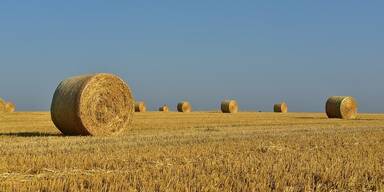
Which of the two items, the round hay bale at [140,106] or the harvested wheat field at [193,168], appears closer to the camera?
the harvested wheat field at [193,168]

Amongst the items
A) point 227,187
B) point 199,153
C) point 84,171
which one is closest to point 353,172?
point 227,187

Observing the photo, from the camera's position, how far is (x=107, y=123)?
14703 millimetres

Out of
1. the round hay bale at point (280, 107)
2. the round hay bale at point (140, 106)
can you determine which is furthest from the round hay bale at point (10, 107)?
the round hay bale at point (280, 107)

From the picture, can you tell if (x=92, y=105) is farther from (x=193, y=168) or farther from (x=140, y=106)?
(x=140, y=106)

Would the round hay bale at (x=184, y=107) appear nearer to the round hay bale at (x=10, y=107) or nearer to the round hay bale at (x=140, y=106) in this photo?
the round hay bale at (x=140, y=106)

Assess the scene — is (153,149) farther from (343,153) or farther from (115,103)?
(115,103)

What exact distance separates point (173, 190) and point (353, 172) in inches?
105

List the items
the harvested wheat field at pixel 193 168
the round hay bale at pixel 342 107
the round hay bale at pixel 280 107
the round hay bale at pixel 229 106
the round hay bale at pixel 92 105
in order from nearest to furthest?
the harvested wheat field at pixel 193 168
the round hay bale at pixel 92 105
the round hay bale at pixel 342 107
the round hay bale at pixel 229 106
the round hay bale at pixel 280 107

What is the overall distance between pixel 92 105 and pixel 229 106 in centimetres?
2226

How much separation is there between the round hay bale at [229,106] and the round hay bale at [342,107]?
29.4ft

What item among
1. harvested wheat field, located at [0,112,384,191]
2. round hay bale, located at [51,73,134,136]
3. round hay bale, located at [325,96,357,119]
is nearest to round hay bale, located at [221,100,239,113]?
round hay bale, located at [325,96,357,119]

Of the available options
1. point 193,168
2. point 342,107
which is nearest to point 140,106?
point 342,107

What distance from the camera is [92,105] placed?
1449cm

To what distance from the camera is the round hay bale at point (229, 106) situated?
36.2m
